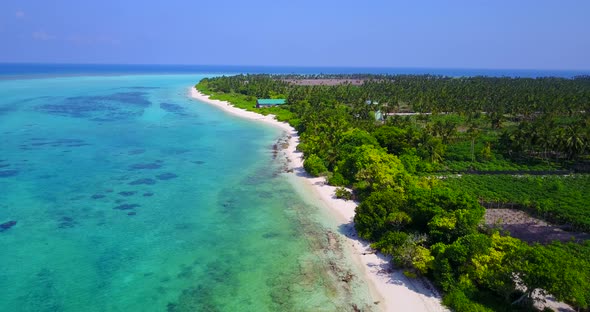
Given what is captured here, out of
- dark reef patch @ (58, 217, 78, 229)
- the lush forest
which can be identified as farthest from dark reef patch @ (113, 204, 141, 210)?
the lush forest

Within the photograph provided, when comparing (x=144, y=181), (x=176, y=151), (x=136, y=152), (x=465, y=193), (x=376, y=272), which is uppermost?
(x=465, y=193)

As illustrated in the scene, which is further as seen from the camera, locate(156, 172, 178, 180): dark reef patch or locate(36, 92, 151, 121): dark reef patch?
locate(36, 92, 151, 121): dark reef patch

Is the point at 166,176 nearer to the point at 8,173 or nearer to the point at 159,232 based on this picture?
the point at 159,232

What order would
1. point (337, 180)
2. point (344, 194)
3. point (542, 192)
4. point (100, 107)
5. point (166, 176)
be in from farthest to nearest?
point (100, 107) → point (166, 176) → point (337, 180) → point (542, 192) → point (344, 194)

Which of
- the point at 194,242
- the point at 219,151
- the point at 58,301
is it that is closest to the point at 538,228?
the point at 194,242

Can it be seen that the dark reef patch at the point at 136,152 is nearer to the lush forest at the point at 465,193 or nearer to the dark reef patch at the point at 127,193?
the dark reef patch at the point at 127,193

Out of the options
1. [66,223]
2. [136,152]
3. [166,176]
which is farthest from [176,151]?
[66,223]

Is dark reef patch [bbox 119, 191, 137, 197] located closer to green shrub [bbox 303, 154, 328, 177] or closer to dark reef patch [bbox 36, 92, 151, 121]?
green shrub [bbox 303, 154, 328, 177]

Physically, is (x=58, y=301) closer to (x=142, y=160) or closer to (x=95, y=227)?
(x=95, y=227)
